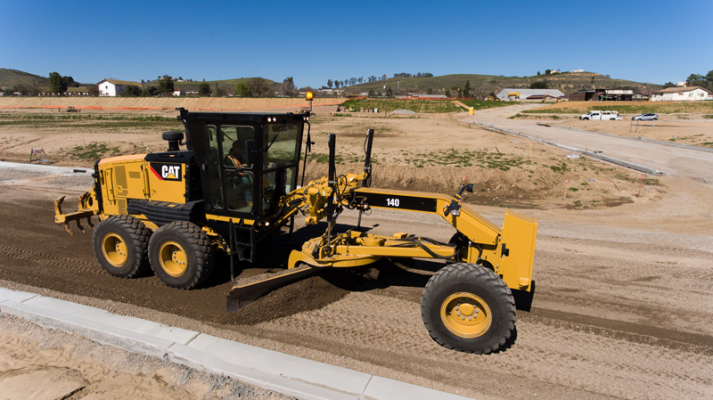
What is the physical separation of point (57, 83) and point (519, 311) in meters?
133

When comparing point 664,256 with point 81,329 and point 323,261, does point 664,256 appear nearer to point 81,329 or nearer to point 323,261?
point 323,261

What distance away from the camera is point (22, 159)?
19.9 m

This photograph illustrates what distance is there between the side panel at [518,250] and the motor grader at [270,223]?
12mm

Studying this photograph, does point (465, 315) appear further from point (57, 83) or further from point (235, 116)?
point (57, 83)

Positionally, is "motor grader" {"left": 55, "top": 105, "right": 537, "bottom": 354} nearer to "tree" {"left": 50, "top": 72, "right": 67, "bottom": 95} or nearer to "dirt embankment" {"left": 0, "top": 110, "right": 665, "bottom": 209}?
"dirt embankment" {"left": 0, "top": 110, "right": 665, "bottom": 209}

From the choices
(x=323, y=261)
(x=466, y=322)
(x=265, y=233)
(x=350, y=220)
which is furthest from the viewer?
(x=350, y=220)

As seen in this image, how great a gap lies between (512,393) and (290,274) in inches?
117

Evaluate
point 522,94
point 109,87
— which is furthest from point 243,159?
point 109,87

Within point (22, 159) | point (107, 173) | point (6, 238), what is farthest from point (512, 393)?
point (22, 159)

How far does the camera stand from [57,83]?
10494cm

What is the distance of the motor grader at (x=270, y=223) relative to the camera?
4.51m

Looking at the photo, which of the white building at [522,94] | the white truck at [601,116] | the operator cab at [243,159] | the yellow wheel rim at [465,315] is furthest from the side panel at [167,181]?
the white building at [522,94]

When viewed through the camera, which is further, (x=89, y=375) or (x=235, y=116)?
(x=235, y=116)

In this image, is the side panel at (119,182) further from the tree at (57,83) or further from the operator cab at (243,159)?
the tree at (57,83)
